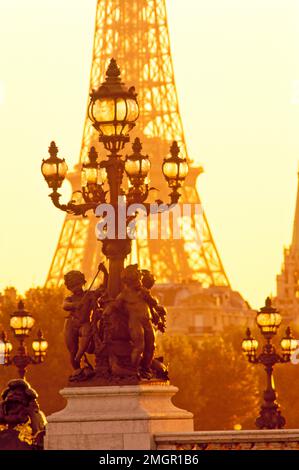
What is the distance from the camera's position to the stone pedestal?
136 feet

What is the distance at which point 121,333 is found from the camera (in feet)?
142

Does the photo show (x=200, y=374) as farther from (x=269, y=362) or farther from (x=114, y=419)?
(x=114, y=419)

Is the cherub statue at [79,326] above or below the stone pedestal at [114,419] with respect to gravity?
above

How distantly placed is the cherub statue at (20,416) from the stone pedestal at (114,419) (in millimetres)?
1990

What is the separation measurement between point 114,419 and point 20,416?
11.8ft

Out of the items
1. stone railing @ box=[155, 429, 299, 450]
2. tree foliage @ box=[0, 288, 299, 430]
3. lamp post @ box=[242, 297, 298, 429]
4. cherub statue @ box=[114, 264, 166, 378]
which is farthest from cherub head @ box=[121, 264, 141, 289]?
tree foliage @ box=[0, 288, 299, 430]

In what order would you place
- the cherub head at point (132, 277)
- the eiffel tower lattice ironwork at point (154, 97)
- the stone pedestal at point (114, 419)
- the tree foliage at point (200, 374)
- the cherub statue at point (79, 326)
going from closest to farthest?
the stone pedestal at point (114, 419) < the cherub head at point (132, 277) < the cherub statue at point (79, 326) < the tree foliage at point (200, 374) < the eiffel tower lattice ironwork at point (154, 97)

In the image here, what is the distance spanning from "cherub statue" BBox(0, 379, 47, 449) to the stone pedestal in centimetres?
199

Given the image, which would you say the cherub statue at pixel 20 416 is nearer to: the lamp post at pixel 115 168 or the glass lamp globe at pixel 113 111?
the lamp post at pixel 115 168

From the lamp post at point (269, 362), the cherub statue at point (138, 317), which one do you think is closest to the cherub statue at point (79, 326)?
the cherub statue at point (138, 317)

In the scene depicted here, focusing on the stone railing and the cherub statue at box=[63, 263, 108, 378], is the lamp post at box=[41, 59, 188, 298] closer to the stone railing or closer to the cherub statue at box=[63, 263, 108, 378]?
the cherub statue at box=[63, 263, 108, 378]

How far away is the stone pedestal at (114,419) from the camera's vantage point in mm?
41562
